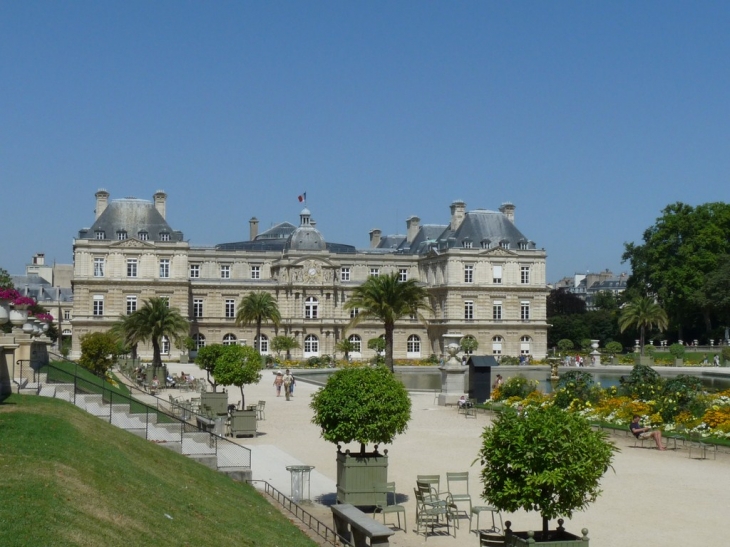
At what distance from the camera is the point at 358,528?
44.3ft

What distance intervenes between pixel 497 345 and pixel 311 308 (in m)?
14.3

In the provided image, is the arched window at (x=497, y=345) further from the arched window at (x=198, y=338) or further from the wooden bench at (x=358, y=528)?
the wooden bench at (x=358, y=528)

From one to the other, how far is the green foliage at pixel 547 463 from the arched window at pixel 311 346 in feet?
208

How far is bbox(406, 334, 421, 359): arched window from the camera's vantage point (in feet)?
254

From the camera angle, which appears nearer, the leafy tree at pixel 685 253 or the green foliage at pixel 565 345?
the leafy tree at pixel 685 253

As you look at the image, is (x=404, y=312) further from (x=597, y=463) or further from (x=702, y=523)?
(x=597, y=463)

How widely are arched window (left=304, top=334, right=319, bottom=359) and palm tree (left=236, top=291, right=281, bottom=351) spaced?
4.44m

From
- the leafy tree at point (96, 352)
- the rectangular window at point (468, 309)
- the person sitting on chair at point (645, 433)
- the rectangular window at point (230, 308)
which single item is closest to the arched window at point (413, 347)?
the rectangular window at point (468, 309)

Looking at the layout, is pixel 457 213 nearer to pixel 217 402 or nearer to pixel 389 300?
pixel 389 300

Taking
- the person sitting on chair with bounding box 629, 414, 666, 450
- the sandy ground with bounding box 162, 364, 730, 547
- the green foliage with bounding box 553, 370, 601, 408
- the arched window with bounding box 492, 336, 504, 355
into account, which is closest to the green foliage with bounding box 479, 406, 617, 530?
the sandy ground with bounding box 162, 364, 730, 547

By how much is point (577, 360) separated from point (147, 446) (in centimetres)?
5169

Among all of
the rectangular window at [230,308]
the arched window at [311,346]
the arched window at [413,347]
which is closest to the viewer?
the arched window at [311,346]

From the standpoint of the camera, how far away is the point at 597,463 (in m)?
11.6

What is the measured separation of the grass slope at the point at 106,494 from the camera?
9.45 m
